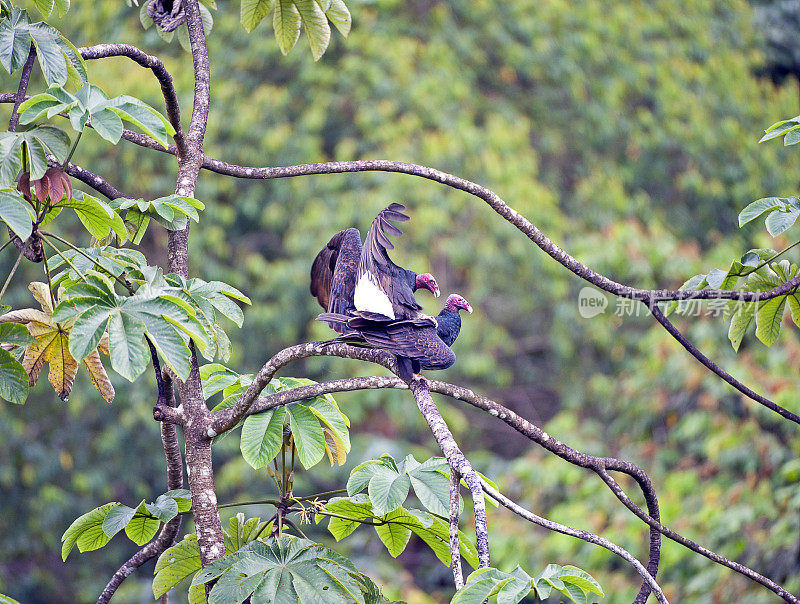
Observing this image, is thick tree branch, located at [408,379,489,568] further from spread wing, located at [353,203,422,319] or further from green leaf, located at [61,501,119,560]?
green leaf, located at [61,501,119,560]

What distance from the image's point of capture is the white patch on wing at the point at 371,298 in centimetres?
162

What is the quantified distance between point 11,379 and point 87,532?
0.45 m

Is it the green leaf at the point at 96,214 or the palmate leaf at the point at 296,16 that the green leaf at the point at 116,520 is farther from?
the palmate leaf at the point at 296,16

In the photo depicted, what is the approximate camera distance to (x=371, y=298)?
5.39 ft

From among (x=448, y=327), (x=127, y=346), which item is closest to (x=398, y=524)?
(x=448, y=327)

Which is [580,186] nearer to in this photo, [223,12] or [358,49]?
[358,49]

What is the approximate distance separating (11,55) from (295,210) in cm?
432

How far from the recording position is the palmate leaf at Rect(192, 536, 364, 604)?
1.39m

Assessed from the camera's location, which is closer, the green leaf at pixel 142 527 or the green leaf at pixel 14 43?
the green leaf at pixel 14 43

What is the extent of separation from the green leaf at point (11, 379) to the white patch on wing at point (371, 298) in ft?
2.11

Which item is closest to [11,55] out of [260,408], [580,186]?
[260,408]

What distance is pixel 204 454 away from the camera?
1.58 m

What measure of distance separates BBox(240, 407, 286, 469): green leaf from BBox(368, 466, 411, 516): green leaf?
0.65ft

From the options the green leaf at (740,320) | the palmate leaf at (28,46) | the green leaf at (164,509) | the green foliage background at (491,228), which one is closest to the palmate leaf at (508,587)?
the green leaf at (164,509)
